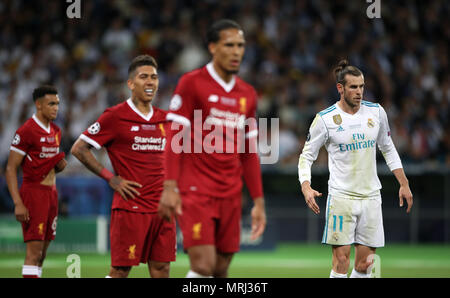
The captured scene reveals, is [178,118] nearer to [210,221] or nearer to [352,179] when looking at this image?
[210,221]

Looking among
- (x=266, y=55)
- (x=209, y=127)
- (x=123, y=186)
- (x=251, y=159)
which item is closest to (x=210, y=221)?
(x=251, y=159)

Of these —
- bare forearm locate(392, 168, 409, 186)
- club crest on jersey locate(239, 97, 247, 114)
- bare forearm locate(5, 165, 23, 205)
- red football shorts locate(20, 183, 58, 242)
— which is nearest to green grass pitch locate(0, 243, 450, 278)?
red football shorts locate(20, 183, 58, 242)

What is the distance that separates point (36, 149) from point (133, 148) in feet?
7.74

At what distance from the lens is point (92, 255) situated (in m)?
15.0

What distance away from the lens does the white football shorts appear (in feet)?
26.9

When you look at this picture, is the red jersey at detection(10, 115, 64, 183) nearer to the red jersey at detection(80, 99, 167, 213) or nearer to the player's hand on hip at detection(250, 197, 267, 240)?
the red jersey at detection(80, 99, 167, 213)

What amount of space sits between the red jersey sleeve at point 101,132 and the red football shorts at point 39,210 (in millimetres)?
2210

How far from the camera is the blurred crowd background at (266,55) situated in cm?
1819

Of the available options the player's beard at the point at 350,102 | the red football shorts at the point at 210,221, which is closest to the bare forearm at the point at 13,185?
the red football shorts at the point at 210,221

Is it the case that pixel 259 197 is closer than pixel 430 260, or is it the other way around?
pixel 259 197

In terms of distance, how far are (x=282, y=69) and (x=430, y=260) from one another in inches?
293

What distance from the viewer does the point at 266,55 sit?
2019cm

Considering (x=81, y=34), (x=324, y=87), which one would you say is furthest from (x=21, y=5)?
(x=324, y=87)

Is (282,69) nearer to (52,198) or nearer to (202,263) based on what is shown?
(52,198)
